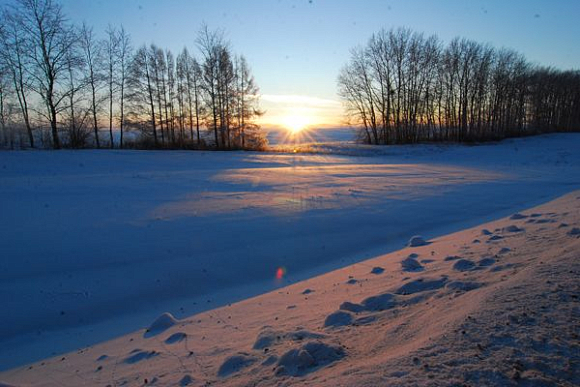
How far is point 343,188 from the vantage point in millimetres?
10117

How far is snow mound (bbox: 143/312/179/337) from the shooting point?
3383 mm

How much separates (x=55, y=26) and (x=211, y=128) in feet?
38.4

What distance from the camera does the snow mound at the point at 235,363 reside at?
89.4 inches

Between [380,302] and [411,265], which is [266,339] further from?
[411,265]

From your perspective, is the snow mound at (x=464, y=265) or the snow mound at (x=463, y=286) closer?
the snow mound at (x=463, y=286)

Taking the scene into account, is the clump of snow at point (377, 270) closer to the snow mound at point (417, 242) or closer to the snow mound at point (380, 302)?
the snow mound at point (380, 302)

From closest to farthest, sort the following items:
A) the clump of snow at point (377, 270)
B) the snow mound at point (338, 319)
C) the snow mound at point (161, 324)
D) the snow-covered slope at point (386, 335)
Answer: the snow-covered slope at point (386, 335) → the snow mound at point (338, 319) → the snow mound at point (161, 324) → the clump of snow at point (377, 270)

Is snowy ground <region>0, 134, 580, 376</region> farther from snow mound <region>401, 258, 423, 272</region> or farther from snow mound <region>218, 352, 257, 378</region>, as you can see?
snow mound <region>218, 352, 257, 378</region>

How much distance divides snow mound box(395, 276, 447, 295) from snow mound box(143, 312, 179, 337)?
2.26 metres

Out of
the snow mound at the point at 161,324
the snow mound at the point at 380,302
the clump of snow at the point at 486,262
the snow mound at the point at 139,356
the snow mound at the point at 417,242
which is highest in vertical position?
the clump of snow at the point at 486,262

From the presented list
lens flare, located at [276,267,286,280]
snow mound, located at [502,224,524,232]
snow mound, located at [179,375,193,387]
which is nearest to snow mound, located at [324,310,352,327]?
snow mound, located at [179,375,193,387]

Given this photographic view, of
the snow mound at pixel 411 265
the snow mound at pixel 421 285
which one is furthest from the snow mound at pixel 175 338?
the snow mound at pixel 411 265

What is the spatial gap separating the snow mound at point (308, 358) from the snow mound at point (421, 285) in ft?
4.08

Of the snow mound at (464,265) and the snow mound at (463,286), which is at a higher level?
the snow mound at (463,286)
